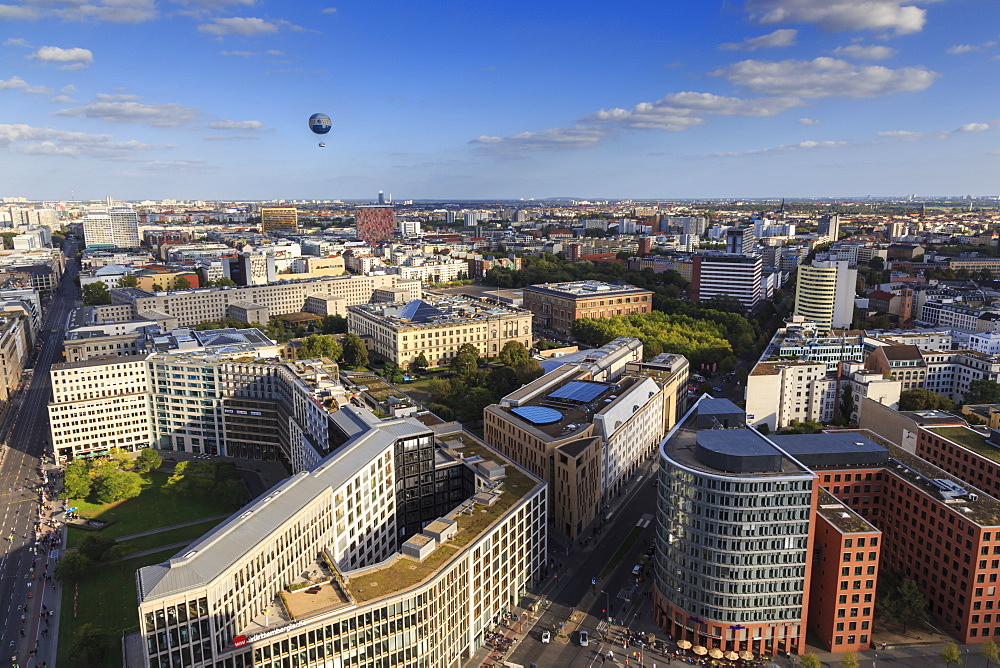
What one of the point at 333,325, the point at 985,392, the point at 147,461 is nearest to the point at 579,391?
the point at 147,461

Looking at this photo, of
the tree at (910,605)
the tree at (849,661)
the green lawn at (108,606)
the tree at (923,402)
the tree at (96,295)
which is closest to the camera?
the tree at (849,661)

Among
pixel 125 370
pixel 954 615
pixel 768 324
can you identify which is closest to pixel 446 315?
pixel 125 370

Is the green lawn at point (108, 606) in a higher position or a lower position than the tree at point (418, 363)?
lower

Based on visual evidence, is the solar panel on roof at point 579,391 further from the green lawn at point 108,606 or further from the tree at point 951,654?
the green lawn at point 108,606

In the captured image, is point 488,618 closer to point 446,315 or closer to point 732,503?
point 732,503

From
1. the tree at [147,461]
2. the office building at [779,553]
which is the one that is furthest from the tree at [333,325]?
the office building at [779,553]

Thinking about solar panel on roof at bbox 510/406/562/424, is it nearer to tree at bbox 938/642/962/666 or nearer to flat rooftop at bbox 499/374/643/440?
flat rooftop at bbox 499/374/643/440

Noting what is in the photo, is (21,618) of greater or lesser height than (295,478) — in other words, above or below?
below

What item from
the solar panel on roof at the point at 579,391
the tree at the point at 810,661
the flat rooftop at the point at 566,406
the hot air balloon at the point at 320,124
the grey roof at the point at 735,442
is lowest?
the tree at the point at 810,661
